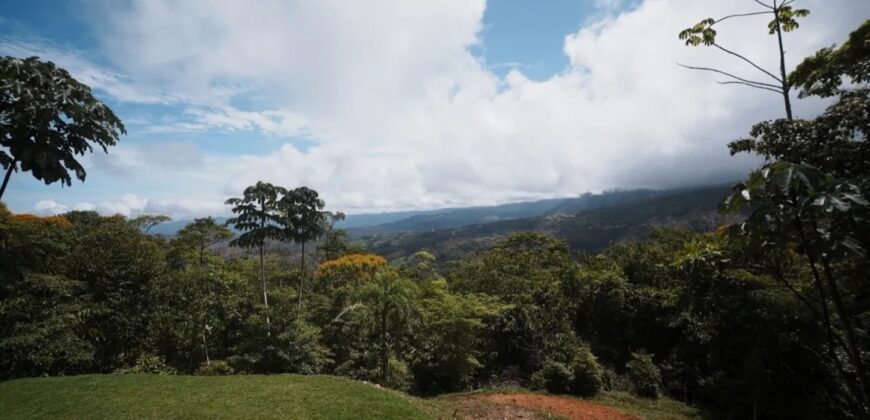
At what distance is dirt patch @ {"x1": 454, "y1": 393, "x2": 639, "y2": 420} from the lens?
39.2 ft

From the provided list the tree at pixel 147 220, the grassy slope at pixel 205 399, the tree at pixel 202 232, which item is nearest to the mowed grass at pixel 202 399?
the grassy slope at pixel 205 399

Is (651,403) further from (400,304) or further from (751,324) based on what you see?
(400,304)

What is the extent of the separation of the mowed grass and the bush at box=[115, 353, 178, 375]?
2844 millimetres

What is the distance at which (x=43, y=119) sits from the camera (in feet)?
12.1

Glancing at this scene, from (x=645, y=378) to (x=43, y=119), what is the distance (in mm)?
20286

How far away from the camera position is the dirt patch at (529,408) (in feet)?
39.2

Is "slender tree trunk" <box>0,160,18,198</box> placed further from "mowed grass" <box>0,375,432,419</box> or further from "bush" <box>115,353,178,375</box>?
"bush" <box>115,353,178,375</box>

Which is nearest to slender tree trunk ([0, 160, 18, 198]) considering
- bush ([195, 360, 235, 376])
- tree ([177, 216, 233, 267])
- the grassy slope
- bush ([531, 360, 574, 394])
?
the grassy slope

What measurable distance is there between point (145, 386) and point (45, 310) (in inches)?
248

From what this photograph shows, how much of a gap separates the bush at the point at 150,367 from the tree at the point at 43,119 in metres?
15.3

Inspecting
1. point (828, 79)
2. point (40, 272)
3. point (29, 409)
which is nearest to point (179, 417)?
point (29, 409)

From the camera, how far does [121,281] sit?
1708 cm

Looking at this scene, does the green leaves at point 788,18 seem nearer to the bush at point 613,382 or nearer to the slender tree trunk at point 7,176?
the slender tree trunk at point 7,176

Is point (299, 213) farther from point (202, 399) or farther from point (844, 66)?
point (844, 66)
